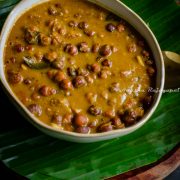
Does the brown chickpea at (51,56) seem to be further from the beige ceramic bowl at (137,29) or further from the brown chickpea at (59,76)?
the beige ceramic bowl at (137,29)

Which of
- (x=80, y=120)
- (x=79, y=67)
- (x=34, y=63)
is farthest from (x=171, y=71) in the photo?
(x=34, y=63)

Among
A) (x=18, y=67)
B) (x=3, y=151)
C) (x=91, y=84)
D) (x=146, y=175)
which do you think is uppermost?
(x=18, y=67)

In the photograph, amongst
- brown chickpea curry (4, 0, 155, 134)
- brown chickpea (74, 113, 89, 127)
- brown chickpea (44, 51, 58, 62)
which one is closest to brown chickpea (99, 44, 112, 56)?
brown chickpea curry (4, 0, 155, 134)

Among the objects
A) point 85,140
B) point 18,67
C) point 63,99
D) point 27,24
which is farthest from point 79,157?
point 27,24

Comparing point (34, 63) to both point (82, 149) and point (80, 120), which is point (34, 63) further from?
point (82, 149)

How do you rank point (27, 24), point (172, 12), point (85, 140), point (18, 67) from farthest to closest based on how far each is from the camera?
point (172, 12) → point (27, 24) → point (18, 67) → point (85, 140)

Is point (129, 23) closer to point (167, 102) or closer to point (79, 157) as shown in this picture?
point (167, 102)

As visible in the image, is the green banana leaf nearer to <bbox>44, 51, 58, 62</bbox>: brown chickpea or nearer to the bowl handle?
the bowl handle
